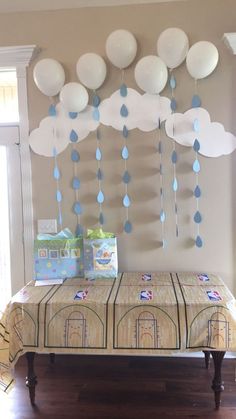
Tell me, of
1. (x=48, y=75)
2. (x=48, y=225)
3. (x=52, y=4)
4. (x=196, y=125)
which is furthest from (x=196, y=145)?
(x=52, y=4)

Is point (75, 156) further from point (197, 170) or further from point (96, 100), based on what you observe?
point (197, 170)

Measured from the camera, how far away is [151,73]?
7.58 ft

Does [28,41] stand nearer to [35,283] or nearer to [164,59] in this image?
[164,59]

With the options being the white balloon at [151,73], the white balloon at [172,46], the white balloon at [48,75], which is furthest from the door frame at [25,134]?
the white balloon at [172,46]

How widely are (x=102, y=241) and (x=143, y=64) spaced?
1169 millimetres

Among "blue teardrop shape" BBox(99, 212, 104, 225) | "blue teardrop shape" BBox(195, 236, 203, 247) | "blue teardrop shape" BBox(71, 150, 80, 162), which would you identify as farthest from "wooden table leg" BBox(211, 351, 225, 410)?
"blue teardrop shape" BBox(71, 150, 80, 162)

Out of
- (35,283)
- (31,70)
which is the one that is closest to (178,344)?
(35,283)

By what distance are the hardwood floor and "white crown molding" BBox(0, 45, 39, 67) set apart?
2.16 meters

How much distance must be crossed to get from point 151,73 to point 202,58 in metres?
0.33

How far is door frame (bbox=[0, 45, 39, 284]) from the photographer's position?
2.57 metres

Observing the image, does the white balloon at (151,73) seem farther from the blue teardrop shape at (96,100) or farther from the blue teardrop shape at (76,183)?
the blue teardrop shape at (76,183)

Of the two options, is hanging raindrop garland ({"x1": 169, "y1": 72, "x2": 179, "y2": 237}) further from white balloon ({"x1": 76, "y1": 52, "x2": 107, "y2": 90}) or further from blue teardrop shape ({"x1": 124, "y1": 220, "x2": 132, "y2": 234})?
white balloon ({"x1": 76, "y1": 52, "x2": 107, "y2": 90})

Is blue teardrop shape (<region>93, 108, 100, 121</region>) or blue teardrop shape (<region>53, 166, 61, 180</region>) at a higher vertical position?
blue teardrop shape (<region>93, 108, 100, 121</region>)

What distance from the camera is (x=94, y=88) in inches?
98.7
